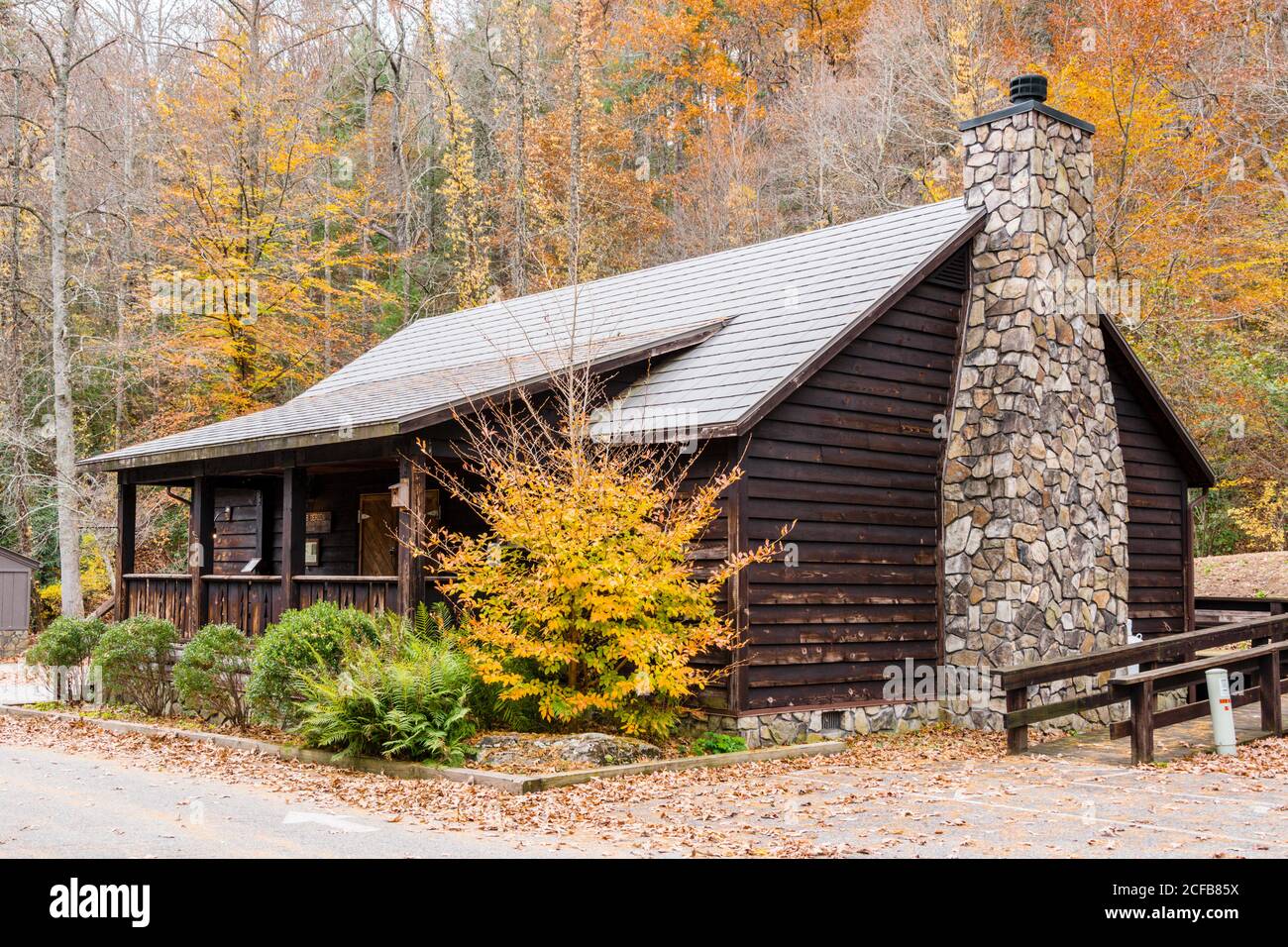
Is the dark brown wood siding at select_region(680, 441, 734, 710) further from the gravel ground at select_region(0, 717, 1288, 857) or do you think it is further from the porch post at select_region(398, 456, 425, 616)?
the porch post at select_region(398, 456, 425, 616)

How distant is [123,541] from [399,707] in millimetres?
8296

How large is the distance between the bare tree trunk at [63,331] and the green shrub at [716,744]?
1433 cm

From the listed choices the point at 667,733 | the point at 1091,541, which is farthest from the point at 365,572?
the point at 1091,541

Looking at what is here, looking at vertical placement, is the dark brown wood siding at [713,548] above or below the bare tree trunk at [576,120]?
below

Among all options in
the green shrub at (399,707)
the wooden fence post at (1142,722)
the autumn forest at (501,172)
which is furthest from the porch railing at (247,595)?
the autumn forest at (501,172)

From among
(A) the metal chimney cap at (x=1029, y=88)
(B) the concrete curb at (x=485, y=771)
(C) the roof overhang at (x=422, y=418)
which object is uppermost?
(A) the metal chimney cap at (x=1029, y=88)

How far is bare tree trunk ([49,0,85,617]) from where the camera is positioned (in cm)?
2120

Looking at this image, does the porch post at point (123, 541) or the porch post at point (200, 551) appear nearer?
the porch post at point (200, 551)

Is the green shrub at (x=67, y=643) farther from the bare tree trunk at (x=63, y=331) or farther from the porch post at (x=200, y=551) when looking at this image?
the bare tree trunk at (x=63, y=331)

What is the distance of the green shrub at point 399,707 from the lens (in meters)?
10.1

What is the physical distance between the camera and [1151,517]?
16.2 m

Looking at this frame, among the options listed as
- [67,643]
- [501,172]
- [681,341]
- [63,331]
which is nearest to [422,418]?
[681,341]

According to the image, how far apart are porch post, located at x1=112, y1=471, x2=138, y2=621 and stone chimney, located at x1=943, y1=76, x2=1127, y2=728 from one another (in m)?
11.2

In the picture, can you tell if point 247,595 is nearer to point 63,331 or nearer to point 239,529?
point 239,529
